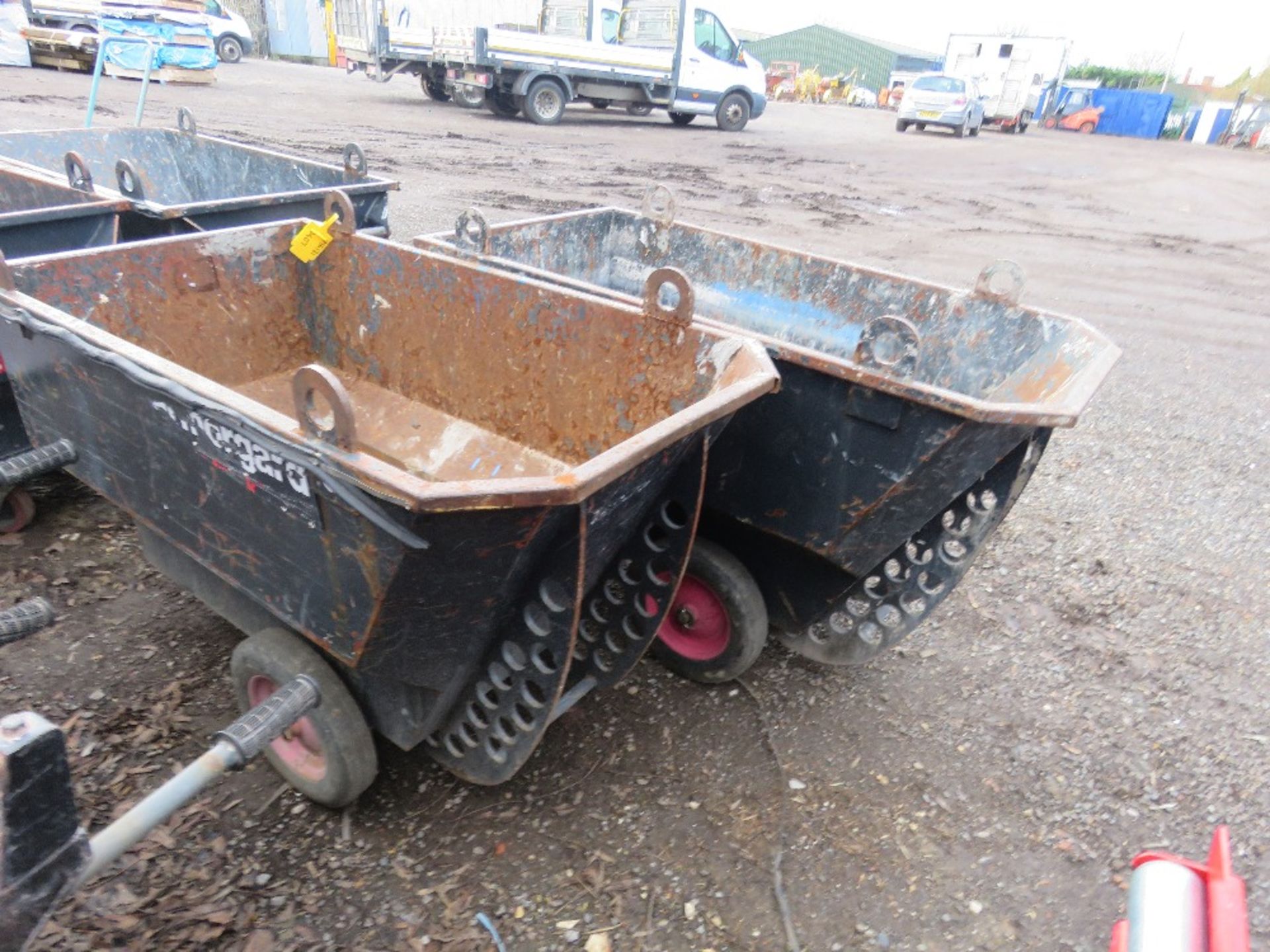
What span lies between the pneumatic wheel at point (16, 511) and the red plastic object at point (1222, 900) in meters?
3.62

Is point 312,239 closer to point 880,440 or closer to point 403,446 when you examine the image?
point 403,446

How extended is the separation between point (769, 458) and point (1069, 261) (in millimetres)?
8074

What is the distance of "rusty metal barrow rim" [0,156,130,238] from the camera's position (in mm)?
3221

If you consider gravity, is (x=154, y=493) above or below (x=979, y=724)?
above

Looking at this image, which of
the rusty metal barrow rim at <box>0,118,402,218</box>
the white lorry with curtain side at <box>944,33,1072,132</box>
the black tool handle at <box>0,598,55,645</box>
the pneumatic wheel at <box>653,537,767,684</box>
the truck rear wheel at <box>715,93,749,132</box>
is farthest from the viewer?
the white lorry with curtain side at <box>944,33,1072,132</box>

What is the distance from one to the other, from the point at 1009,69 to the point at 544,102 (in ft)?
61.9

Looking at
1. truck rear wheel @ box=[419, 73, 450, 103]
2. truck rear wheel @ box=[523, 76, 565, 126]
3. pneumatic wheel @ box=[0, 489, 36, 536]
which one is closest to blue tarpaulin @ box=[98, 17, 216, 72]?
truck rear wheel @ box=[419, 73, 450, 103]

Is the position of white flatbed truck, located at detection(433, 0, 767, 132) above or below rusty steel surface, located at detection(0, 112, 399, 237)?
above

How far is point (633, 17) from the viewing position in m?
15.9

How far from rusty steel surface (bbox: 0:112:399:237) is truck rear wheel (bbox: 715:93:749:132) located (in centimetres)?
1409

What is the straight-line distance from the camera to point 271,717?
182 centimetres

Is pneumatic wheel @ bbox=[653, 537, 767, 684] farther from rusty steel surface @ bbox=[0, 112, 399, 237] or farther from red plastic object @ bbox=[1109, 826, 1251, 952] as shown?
rusty steel surface @ bbox=[0, 112, 399, 237]

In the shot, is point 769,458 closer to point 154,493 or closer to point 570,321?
point 570,321

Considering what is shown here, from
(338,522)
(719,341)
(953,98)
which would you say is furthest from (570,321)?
(953,98)
